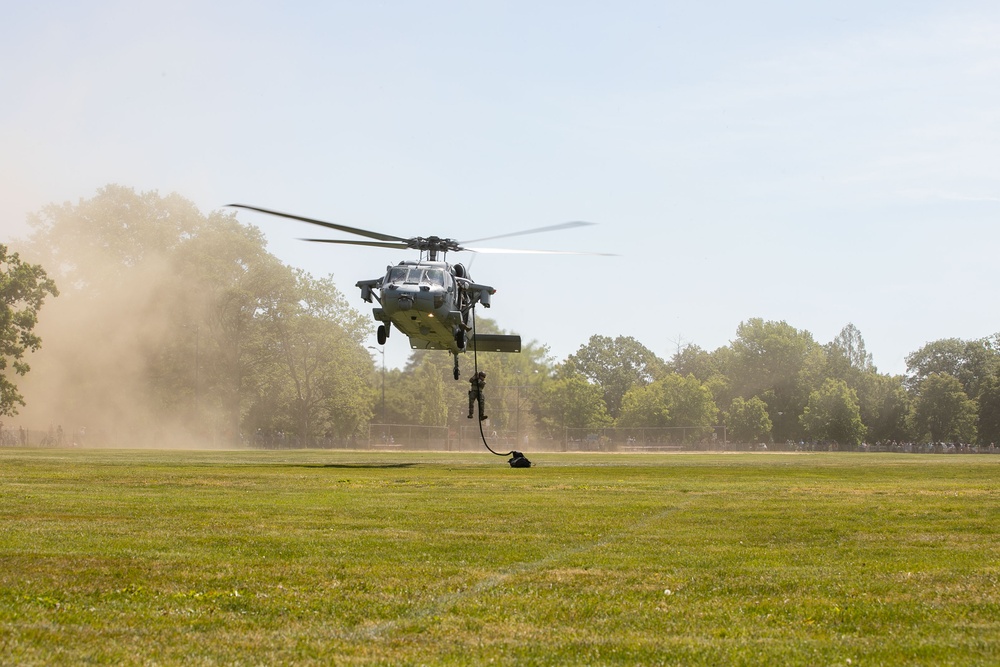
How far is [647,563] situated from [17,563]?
7.85 meters

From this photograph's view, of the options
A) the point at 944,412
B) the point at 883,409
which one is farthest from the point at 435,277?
the point at 883,409

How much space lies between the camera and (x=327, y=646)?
932cm

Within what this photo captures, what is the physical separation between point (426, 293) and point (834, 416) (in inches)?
5405

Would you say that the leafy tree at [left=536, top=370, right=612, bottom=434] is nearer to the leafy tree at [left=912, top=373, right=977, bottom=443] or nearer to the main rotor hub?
the leafy tree at [left=912, top=373, right=977, bottom=443]

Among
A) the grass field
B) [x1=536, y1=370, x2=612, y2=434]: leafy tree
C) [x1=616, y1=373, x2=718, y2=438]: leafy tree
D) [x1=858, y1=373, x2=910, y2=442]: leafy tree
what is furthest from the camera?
[x1=858, y1=373, x2=910, y2=442]: leafy tree

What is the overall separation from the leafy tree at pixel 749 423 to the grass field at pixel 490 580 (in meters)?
148

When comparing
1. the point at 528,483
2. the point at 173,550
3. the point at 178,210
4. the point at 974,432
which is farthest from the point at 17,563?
the point at 974,432

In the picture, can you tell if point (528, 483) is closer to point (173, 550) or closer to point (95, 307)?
point (173, 550)

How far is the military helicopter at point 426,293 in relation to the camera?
3762 cm

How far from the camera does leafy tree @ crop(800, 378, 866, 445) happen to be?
162m

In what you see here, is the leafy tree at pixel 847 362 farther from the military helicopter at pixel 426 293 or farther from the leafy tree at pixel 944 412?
the military helicopter at pixel 426 293

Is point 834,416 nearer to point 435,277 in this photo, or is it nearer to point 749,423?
point 749,423

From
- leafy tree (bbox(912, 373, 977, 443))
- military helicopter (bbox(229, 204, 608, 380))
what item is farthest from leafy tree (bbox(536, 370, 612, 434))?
military helicopter (bbox(229, 204, 608, 380))

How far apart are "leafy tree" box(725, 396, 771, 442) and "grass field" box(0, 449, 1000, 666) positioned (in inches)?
5833
